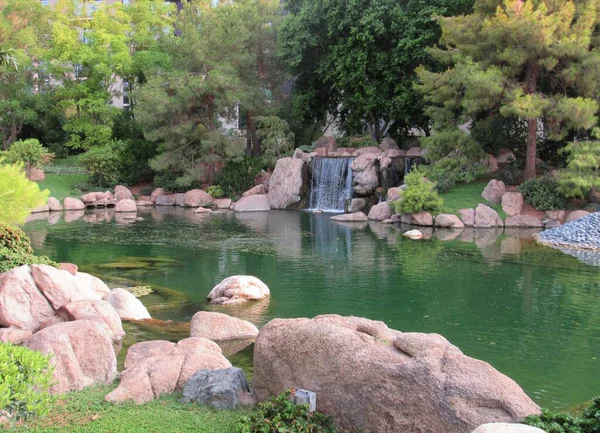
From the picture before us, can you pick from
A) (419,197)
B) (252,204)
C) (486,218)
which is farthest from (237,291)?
(252,204)

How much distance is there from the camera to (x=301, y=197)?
103 ft

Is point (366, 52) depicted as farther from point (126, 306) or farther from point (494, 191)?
point (126, 306)

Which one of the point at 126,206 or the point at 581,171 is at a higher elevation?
the point at 581,171

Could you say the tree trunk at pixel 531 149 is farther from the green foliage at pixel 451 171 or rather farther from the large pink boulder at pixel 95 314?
the large pink boulder at pixel 95 314

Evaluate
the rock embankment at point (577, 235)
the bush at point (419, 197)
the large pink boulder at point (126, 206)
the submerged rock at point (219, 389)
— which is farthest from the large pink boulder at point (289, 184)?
the submerged rock at point (219, 389)

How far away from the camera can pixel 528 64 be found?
24.8m

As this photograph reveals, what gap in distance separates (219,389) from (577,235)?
54.8ft

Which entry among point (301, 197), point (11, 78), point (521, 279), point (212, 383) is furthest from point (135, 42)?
point (212, 383)

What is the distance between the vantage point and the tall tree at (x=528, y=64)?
907 inches

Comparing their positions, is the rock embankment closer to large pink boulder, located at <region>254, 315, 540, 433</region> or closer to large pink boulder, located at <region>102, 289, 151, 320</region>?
large pink boulder, located at <region>102, 289, 151, 320</region>

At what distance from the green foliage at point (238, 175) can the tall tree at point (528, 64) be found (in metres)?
10.9

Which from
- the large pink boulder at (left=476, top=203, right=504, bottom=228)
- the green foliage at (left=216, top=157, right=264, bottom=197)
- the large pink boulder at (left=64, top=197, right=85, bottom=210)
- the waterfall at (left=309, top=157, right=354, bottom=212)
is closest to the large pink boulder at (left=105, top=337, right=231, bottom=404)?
the large pink boulder at (left=476, top=203, right=504, bottom=228)

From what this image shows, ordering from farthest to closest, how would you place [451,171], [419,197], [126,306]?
[451,171], [419,197], [126,306]

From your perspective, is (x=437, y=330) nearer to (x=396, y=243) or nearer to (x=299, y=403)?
(x=299, y=403)
